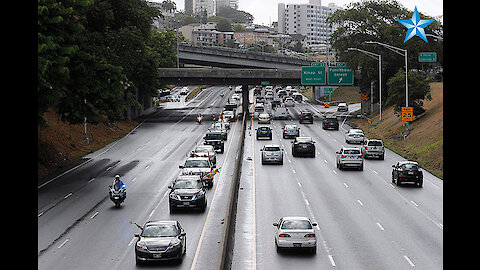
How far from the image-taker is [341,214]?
3169 centimetres

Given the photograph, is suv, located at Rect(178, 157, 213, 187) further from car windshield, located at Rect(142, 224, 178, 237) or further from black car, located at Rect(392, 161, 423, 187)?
car windshield, located at Rect(142, 224, 178, 237)

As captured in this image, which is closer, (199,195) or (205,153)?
(199,195)

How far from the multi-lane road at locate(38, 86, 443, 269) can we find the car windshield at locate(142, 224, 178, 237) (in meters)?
1.04

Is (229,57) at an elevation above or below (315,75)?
above

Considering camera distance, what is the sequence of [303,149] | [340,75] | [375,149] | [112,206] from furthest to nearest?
[340,75], [303,149], [375,149], [112,206]

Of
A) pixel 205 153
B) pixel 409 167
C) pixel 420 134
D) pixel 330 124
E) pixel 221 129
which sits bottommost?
pixel 409 167

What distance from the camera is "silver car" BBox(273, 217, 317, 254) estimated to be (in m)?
23.5

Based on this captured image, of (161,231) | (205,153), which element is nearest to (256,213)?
(161,231)

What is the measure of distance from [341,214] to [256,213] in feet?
13.2

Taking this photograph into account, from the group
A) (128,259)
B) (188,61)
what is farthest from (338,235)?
(188,61)

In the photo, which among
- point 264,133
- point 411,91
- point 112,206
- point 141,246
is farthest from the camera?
point 411,91

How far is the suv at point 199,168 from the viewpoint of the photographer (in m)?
40.2

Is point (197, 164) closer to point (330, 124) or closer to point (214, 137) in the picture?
point (214, 137)
